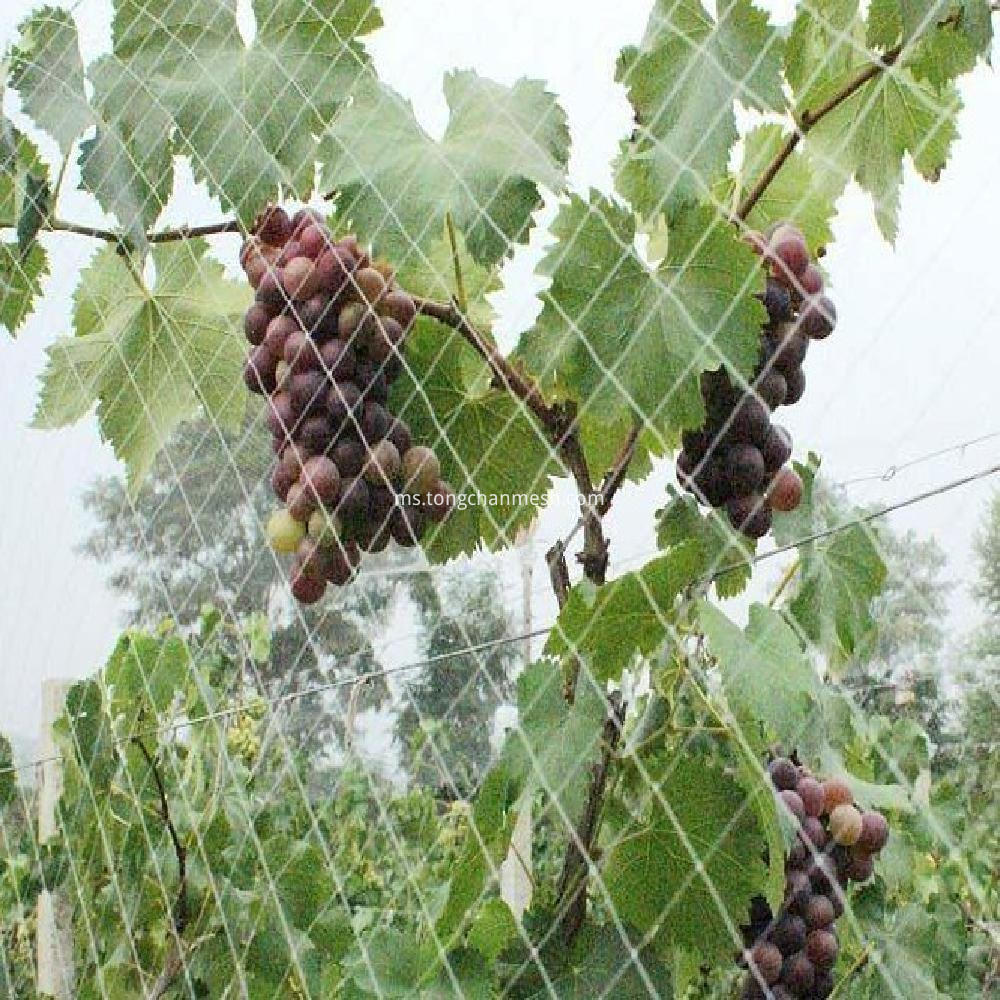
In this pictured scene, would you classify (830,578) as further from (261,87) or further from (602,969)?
(261,87)

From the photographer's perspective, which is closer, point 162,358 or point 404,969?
point 404,969

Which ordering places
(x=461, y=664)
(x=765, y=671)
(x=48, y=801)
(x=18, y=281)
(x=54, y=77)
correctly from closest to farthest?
(x=765, y=671) → (x=461, y=664) → (x=54, y=77) → (x=18, y=281) → (x=48, y=801)

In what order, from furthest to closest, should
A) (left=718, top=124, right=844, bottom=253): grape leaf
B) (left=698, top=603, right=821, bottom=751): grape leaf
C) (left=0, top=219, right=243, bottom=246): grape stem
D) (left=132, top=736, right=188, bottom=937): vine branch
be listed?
1. (left=132, top=736, right=188, bottom=937): vine branch
2. (left=0, top=219, right=243, bottom=246): grape stem
3. (left=718, top=124, right=844, bottom=253): grape leaf
4. (left=698, top=603, right=821, bottom=751): grape leaf

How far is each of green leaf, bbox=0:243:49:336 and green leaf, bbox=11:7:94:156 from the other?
0.12 metres

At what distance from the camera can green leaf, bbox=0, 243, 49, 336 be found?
1.18 metres

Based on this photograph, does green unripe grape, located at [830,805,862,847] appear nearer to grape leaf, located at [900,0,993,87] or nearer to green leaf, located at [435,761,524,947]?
green leaf, located at [435,761,524,947]

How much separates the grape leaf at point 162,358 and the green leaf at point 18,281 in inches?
4.5

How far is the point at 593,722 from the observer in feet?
2.21

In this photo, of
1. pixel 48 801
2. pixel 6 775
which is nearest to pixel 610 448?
pixel 6 775

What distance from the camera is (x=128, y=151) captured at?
101cm

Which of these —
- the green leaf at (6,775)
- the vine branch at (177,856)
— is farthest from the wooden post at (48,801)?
the vine branch at (177,856)

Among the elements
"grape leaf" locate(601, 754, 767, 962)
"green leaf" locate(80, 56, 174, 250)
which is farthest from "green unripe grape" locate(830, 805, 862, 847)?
"green leaf" locate(80, 56, 174, 250)

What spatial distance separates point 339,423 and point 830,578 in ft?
0.88

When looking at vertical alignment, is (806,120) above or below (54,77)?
above
